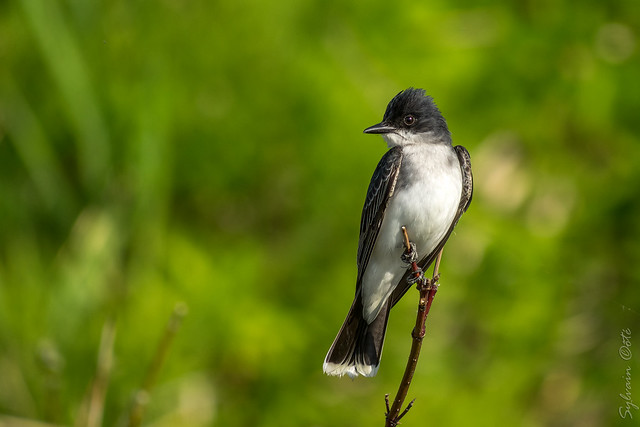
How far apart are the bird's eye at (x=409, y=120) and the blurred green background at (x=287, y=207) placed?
2034mm

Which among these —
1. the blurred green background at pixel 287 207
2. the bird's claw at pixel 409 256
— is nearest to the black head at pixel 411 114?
the bird's claw at pixel 409 256

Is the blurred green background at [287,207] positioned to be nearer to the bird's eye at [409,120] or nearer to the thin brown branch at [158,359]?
the bird's eye at [409,120]

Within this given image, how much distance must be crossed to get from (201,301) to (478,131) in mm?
1914

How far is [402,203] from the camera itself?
2.18 m

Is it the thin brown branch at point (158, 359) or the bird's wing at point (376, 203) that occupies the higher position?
the bird's wing at point (376, 203)

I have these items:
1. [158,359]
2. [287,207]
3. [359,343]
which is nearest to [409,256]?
[359,343]

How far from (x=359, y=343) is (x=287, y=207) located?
2735 millimetres

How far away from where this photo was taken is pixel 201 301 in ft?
14.8

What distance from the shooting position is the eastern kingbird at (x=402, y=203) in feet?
6.62

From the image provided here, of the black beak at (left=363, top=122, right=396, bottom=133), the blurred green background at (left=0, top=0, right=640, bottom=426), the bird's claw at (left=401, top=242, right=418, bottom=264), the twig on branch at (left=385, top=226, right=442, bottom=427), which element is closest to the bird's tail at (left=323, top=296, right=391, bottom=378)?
the bird's claw at (left=401, top=242, right=418, bottom=264)

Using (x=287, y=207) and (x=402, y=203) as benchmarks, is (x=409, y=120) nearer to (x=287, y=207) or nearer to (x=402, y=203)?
(x=402, y=203)

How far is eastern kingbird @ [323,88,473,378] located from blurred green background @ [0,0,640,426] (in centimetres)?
193

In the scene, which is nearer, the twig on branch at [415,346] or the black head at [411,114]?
the twig on branch at [415,346]

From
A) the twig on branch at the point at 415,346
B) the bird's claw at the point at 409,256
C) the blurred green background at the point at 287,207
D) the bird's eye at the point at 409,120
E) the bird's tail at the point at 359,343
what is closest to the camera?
the twig on branch at the point at 415,346
